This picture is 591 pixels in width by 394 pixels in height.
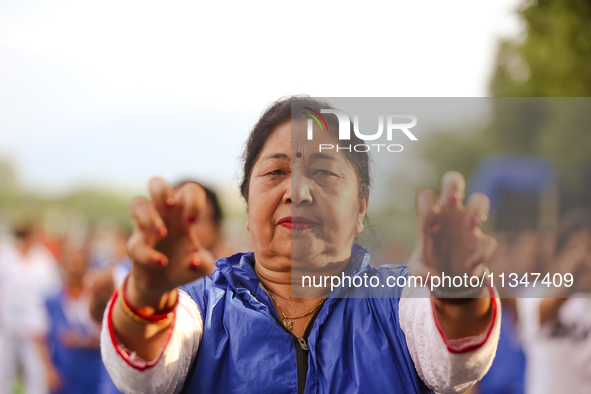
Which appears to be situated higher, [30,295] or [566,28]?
[566,28]

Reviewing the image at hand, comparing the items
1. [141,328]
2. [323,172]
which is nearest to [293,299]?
[323,172]

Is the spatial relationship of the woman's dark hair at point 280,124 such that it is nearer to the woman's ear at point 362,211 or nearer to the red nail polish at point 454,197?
the woman's ear at point 362,211

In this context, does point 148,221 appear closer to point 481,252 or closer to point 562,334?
point 481,252

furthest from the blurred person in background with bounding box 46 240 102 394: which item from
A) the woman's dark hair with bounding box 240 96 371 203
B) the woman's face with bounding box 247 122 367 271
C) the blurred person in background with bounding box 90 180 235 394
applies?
the woman's face with bounding box 247 122 367 271

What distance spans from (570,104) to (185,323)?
7.57m

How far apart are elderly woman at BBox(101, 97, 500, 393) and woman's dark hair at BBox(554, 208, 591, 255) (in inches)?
78.6

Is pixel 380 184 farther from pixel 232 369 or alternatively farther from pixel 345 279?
pixel 232 369

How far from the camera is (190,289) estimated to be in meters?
1.86

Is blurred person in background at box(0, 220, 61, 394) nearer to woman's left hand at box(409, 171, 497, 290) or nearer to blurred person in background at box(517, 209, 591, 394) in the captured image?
blurred person in background at box(517, 209, 591, 394)

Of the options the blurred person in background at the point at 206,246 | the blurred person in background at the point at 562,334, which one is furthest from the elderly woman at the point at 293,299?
the blurred person in background at the point at 562,334

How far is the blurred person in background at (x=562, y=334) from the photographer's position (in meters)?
3.45

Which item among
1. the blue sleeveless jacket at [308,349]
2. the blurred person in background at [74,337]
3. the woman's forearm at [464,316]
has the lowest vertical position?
the blurred person in background at [74,337]

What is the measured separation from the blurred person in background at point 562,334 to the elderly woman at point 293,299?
6.39ft

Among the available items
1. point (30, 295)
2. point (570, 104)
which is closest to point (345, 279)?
point (30, 295)
